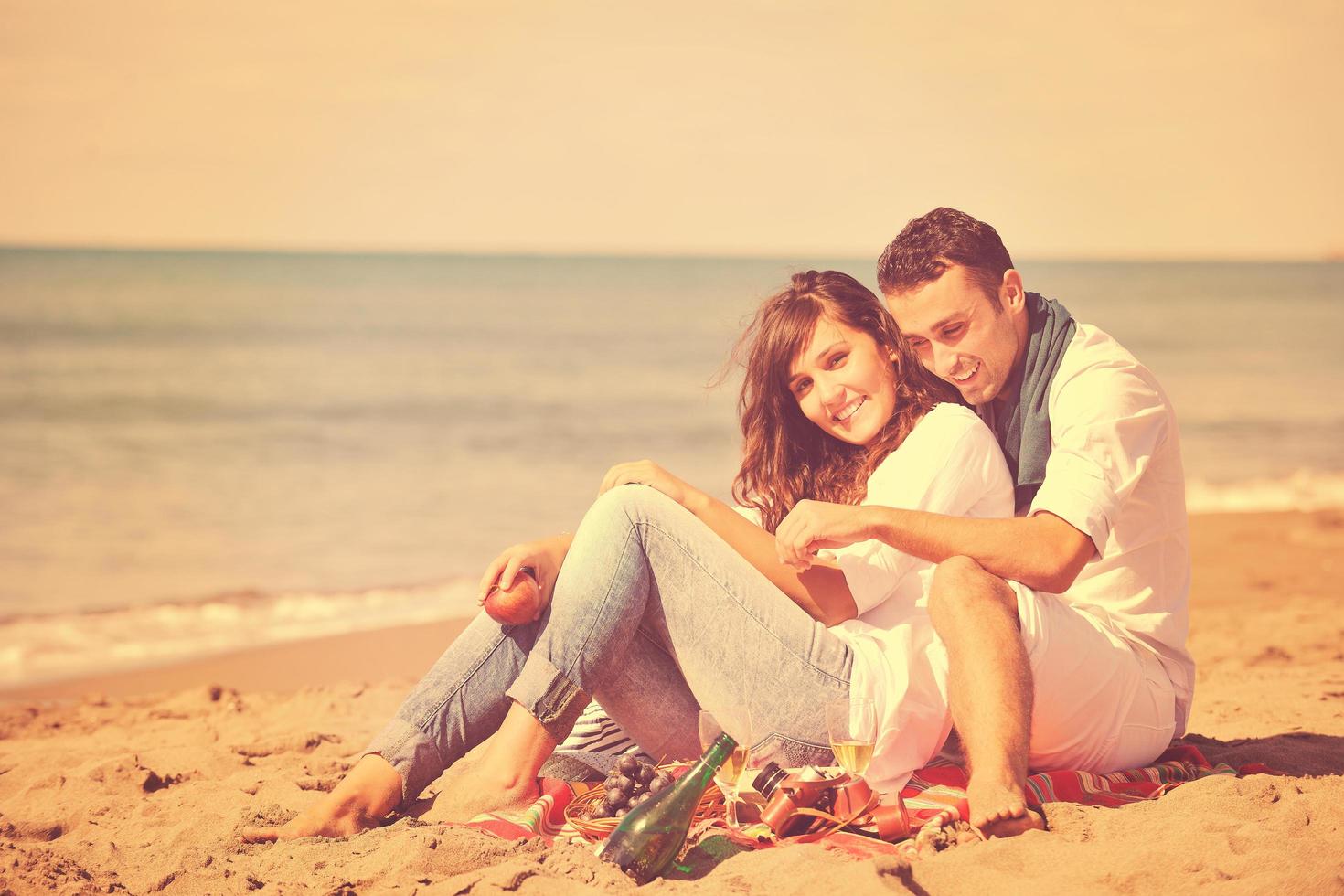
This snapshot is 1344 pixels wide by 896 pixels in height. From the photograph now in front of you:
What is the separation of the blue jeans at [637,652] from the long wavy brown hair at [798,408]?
56cm

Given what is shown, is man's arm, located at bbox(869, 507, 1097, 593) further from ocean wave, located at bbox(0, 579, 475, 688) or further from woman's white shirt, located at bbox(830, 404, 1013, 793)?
ocean wave, located at bbox(0, 579, 475, 688)

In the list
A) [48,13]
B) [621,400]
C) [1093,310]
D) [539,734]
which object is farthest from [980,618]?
[48,13]

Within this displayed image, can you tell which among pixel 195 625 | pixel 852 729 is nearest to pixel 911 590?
pixel 852 729

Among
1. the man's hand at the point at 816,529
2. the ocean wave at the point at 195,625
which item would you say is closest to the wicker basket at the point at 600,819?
the man's hand at the point at 816,529

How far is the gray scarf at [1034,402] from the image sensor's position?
332 centimetres

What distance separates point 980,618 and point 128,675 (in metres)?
4.86

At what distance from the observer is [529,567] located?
130 inches

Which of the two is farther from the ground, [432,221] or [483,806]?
[432,221]

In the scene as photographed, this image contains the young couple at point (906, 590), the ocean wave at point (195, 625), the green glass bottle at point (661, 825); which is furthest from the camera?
the ocean wave at point (195, 625)

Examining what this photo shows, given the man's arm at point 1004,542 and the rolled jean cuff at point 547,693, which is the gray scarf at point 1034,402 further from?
the rolled jean cuff at point 547,693

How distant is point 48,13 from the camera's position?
31531 millimetres

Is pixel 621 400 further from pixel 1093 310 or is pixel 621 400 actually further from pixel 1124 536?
pixel 1093 310

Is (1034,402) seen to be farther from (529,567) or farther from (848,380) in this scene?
(529,567)

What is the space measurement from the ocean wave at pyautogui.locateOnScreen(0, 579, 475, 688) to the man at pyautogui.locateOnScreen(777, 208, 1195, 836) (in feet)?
15.4
